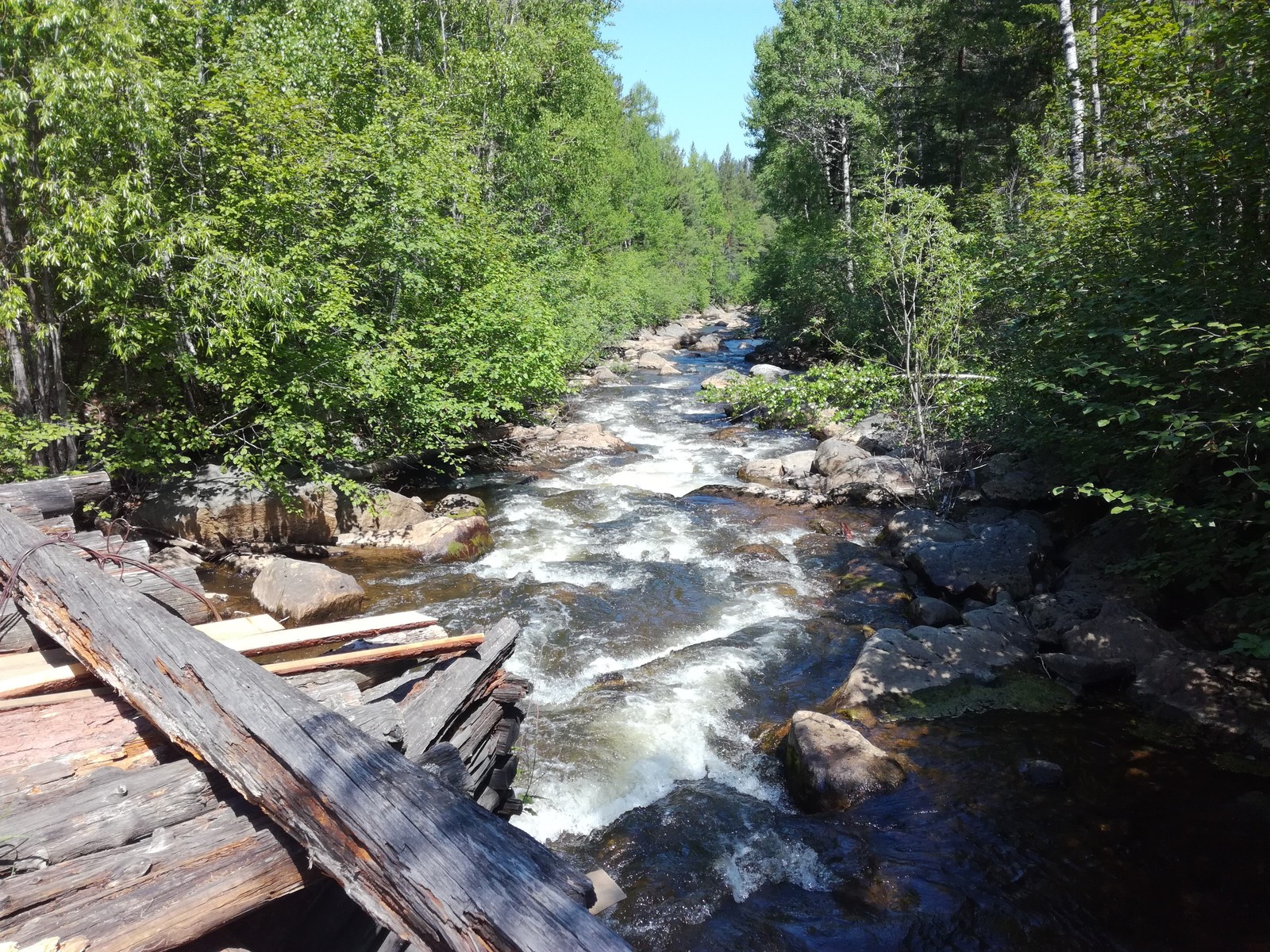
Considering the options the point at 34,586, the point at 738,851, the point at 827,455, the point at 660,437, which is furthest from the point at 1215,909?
the point at 660,437

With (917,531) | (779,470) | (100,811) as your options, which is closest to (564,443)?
(779,470)

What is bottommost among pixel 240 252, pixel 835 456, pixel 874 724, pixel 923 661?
pixel 874 724

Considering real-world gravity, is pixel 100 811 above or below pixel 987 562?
above

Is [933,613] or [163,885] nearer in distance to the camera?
[163,885]

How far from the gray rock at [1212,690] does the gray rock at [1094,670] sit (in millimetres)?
171

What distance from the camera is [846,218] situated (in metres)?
29.5

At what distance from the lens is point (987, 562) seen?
33.3ft

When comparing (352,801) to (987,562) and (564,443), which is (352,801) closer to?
(987,562)

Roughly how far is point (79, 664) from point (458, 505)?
953 cm

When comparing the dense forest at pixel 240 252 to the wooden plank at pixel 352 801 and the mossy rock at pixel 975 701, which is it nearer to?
the wooden plank at pixel 352 801

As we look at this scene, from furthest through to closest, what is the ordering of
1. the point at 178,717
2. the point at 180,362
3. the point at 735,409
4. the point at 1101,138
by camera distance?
the point at 735,409
the point at 180,362
the point at 1101,138
the point at 178,717

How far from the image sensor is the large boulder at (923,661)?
780 cm

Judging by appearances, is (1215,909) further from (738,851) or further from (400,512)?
(400,512)

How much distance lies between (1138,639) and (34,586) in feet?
34.3
